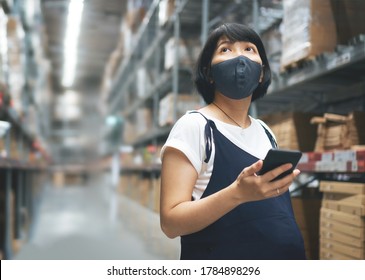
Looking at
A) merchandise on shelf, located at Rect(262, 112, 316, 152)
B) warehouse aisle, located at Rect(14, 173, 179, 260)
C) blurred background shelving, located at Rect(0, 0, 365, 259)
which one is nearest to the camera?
blurred background shelving, located at Rect(0, 0, 365, 259)

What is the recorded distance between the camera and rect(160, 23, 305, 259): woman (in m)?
1.11

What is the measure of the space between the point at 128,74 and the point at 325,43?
7.97 meters

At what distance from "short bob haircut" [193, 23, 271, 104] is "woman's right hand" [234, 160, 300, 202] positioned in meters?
0.43

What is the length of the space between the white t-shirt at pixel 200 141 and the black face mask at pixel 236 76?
0.11 m

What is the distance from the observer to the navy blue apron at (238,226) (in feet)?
3.94

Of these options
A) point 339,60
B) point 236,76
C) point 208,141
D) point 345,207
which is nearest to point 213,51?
point 236,76

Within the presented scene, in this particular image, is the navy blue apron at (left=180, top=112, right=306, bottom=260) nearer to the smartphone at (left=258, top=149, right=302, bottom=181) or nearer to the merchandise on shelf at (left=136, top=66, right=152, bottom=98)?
the smartphone at (left=258, top=149, right=302, bottom=181)

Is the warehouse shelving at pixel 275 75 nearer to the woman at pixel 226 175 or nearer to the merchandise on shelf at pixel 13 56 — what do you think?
the woman at pixel 226 175

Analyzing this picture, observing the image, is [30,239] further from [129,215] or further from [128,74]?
[128,74]

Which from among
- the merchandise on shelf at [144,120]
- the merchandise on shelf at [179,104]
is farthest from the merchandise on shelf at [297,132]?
the merchandise on shelf at [144,120]

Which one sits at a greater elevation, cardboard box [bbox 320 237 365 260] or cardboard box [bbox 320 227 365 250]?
cardboard box [bbox 320 227 365 250]

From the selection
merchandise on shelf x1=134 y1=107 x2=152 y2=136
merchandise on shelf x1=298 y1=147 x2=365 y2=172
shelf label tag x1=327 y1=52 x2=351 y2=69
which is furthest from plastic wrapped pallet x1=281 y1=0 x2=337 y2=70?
merchandise on shelf x1=134 y1=107 x2=152 y2=136
